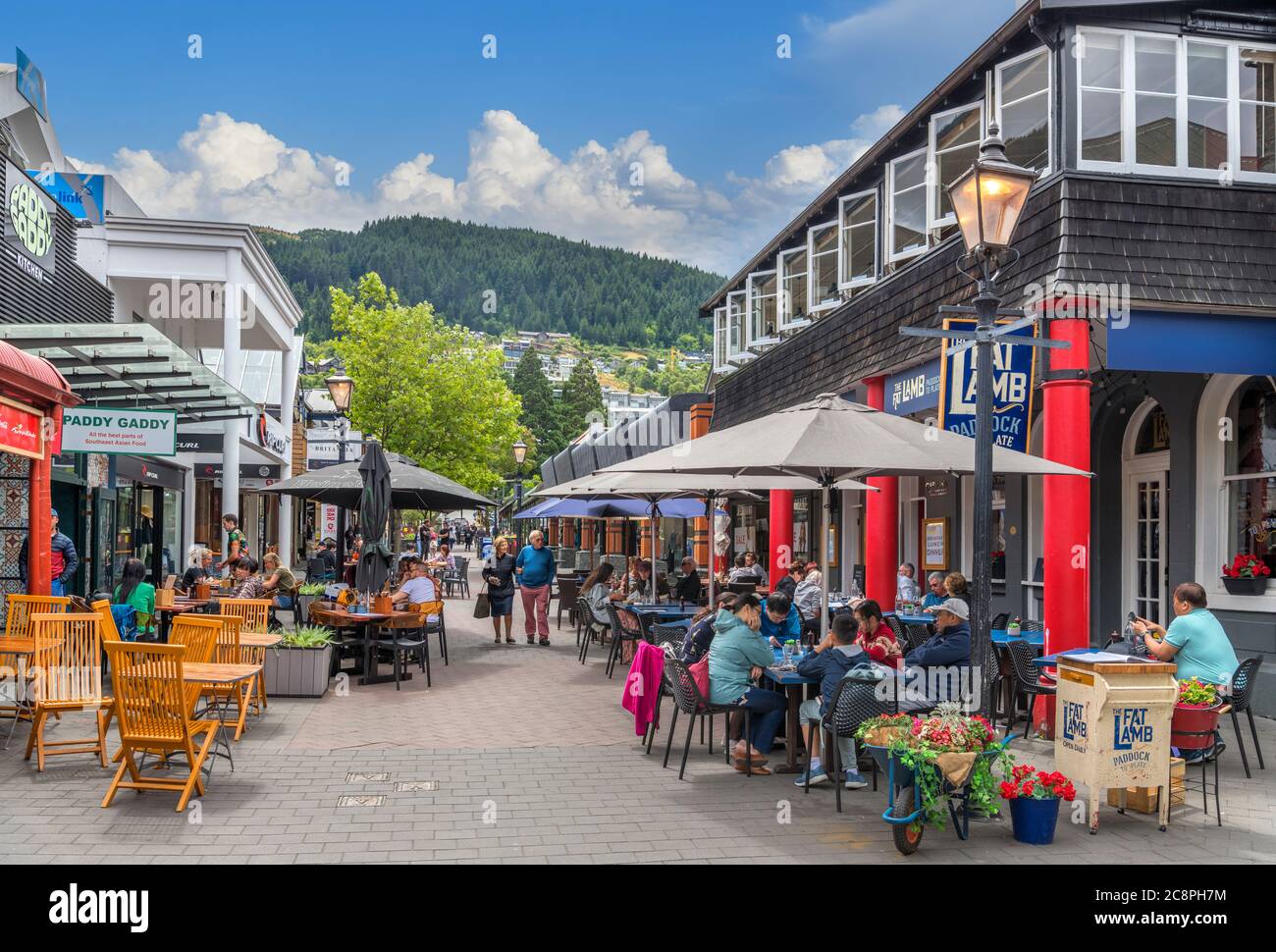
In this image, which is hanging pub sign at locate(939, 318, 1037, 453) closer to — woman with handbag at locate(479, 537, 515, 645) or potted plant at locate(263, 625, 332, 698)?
potted plant at locate(263, 625, 332, 698)

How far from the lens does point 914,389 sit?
45.0 feet

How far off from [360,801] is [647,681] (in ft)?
8.76

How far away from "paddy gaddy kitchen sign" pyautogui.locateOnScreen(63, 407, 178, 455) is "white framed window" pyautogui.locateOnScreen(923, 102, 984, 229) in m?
9.45

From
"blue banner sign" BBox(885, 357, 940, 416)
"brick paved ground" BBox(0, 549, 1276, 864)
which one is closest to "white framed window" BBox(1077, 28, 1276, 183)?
"blue banner sign" BBox(885, 357, 940, 416)

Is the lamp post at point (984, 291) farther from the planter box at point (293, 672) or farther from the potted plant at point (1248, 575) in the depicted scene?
the planter box at point (293, 672)

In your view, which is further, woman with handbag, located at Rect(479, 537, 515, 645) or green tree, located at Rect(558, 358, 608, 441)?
green tree, located at Rect(558, 358, 608, 441)

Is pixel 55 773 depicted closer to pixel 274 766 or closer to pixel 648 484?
pixel 274 766

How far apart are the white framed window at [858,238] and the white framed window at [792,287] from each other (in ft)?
7.62

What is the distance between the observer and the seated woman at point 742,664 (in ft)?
26.0

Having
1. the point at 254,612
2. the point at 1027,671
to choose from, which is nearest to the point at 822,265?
the point at 1027,671

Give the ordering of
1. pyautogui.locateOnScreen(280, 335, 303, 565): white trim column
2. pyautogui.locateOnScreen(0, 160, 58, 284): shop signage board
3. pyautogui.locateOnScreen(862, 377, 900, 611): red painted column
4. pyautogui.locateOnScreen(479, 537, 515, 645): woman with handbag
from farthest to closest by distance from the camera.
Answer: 1. pyautogui.locateOnScreen(280, 335, 303, 565): white trim column
2. pyautogui.locateOnScreen(479, 537, 515, 645): woman with handbag
3. pyautogui.locateOnScreen(862, 377, 900, 611): red painted column
4. pyautogui.locateOnScreen(0, 160, 58, 284): shop signage board

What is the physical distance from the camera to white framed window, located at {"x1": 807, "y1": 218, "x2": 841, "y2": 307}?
17750 mm

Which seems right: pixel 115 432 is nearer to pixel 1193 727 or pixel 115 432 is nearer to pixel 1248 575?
pixel 1193 727
